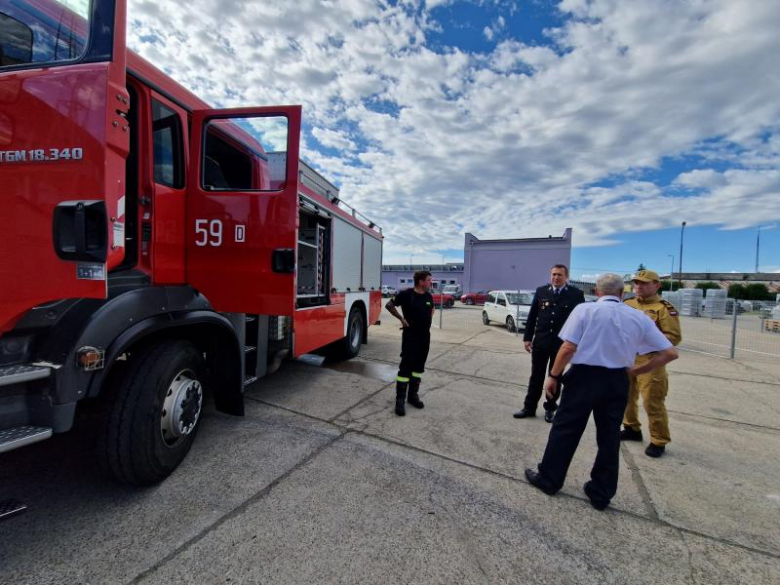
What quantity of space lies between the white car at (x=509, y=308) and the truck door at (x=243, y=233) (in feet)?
33.6

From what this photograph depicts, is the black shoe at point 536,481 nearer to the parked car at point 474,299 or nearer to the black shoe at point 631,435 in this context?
the black shoe at point 631,435

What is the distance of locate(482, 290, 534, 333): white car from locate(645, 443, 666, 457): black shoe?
8.70m

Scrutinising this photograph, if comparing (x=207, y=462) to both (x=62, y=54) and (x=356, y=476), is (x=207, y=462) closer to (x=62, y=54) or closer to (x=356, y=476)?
(x=356, y=476)

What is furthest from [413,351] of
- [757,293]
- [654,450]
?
[757,293]

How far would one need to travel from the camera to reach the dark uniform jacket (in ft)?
13.5

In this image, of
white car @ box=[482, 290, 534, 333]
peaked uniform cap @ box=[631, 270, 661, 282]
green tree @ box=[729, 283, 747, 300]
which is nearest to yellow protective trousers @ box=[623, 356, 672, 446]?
peaked uniform cap @ box=[631, 270, 661, 282]

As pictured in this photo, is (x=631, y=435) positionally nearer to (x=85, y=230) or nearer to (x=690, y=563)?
(x=690, y=563)

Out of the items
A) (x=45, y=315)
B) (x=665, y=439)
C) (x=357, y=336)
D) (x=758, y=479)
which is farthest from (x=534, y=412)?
(x=45, y=315)

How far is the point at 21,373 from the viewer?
6.17 ft

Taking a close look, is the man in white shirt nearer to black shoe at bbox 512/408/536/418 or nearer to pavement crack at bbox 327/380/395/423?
black shoe at bbox 512/408/536/418

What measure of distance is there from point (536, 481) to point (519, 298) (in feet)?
36.8

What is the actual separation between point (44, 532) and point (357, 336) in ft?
17.7

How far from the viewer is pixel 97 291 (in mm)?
2062

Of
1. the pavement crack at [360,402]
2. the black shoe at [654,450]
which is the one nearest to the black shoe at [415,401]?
the pavement crack at [360,402]
